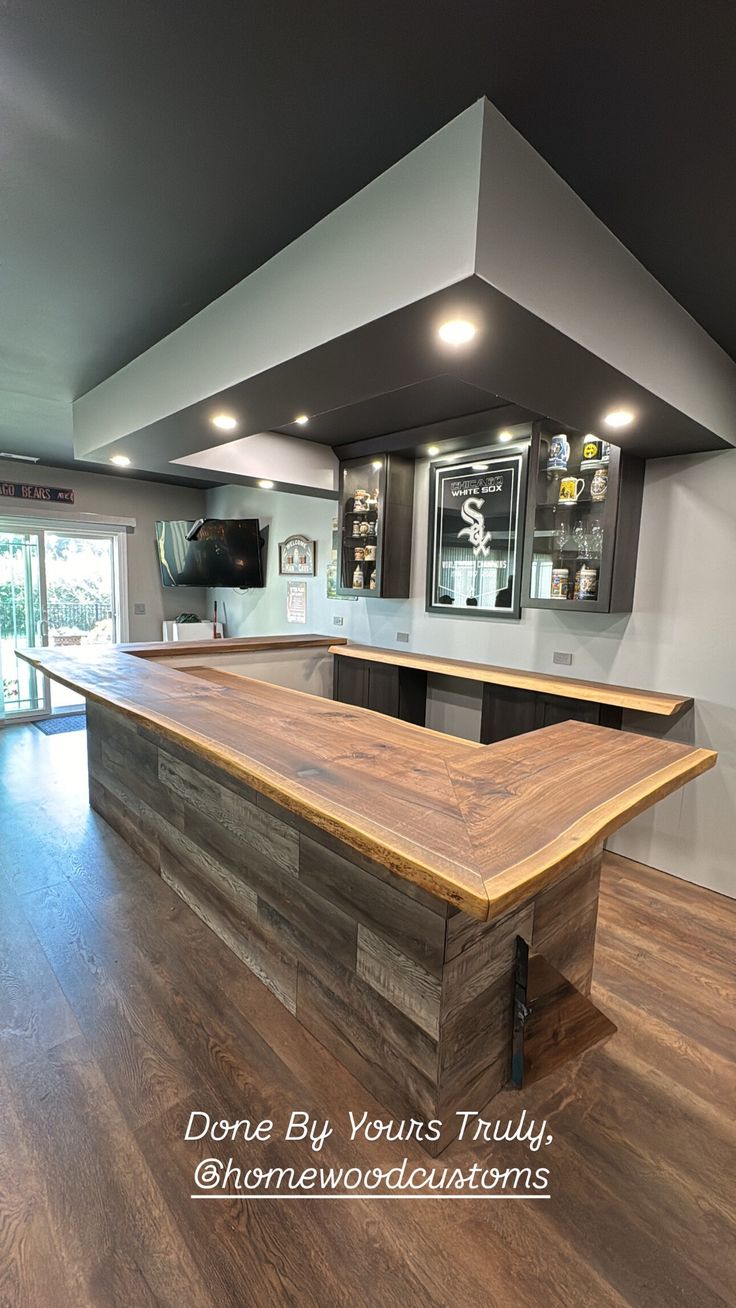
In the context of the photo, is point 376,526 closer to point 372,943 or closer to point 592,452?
point 592,452

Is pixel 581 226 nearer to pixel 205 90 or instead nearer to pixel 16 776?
pixel 205 90

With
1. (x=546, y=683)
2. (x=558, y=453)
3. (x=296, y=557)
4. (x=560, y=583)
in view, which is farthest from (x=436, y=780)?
(x=296, y=557)

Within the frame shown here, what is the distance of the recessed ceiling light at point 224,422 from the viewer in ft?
7.70

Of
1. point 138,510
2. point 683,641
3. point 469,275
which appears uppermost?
point 138,510

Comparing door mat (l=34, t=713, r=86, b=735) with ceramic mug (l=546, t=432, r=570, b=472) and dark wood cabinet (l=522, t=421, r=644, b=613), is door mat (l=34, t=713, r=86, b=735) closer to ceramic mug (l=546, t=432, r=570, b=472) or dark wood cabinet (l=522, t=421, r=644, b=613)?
dark wood cabinet (l=522, t=421, r=644, b=613)

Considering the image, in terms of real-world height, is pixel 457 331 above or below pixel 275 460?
below

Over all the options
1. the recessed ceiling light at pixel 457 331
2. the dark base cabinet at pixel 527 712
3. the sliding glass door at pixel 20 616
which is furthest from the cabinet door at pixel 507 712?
the sliding glass door at pixel 20 616

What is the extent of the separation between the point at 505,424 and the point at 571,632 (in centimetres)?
126

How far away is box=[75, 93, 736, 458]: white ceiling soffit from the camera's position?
A: 1.18 meters

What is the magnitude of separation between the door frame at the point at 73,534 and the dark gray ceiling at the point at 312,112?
397 centimetres

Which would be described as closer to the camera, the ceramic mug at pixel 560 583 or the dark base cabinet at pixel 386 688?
the ceramic mug at pixel 560 583

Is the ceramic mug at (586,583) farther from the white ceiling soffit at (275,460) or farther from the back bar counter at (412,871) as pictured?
the white ceiling soffit at (275,460)

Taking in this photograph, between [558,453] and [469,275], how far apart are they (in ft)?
6.53

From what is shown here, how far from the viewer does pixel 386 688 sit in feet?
13.2
